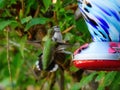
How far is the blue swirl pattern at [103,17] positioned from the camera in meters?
1.58

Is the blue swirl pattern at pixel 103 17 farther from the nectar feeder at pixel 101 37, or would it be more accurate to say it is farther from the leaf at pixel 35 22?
the leaf at pixel 35 22

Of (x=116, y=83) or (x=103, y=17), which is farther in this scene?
(x=116, y=83)

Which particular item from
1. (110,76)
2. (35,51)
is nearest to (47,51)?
(110,76)

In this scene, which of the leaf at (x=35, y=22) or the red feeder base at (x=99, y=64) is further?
the leaf at (x=35, y=22)

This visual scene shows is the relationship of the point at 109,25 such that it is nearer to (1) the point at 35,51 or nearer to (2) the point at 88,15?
(2) the point at 88,15

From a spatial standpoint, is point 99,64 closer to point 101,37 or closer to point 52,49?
point 101,37

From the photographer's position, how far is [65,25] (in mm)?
1907

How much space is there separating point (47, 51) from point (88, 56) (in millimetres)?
284

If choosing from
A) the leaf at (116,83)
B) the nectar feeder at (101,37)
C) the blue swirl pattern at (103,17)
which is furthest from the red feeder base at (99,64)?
the leaf at (116,83)

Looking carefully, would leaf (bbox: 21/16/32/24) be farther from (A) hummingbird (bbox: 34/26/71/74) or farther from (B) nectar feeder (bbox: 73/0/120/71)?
(B) nectar feeder (bbox: 73/0/120/71)

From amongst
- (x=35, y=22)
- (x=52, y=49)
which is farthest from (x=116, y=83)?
(x=35, y=22)

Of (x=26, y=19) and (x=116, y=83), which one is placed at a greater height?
(x=26, y=19)

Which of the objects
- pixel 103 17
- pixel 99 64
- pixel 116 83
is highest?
pixel 103 17

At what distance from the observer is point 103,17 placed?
1.60 meters
